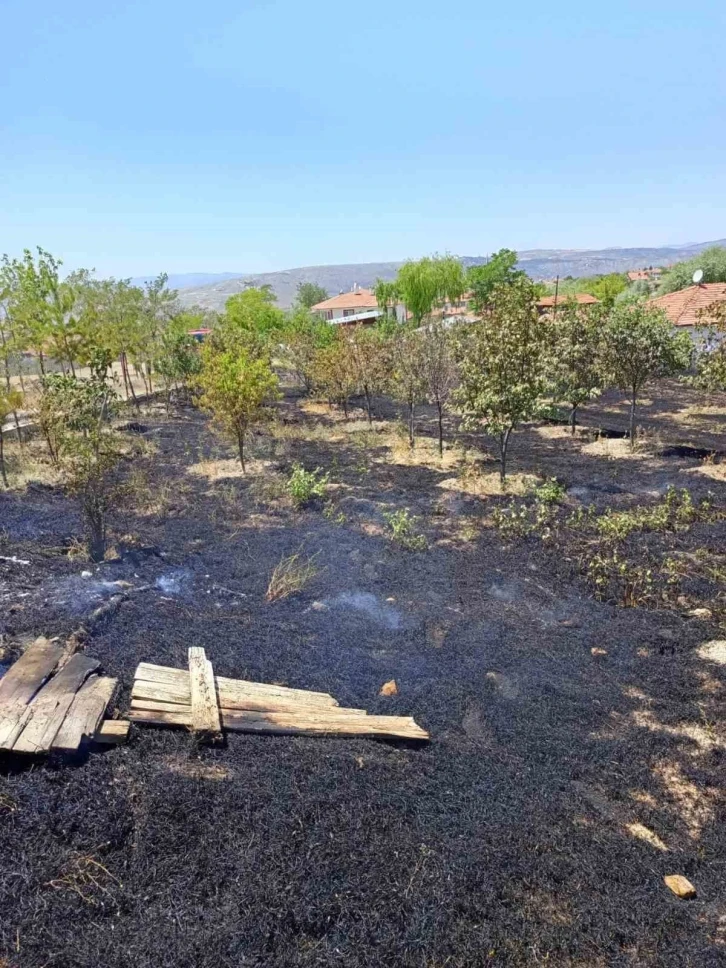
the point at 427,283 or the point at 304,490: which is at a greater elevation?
the point at 427,283

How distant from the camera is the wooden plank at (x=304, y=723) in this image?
4.61 m

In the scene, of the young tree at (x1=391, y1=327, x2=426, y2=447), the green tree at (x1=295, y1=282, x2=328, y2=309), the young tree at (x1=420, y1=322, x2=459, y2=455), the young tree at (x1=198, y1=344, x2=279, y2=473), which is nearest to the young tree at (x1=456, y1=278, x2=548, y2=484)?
the young tree at (x1=420, y1=322, x2=459, y2=455)

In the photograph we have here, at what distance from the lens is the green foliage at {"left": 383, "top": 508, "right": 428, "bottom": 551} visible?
352 inches

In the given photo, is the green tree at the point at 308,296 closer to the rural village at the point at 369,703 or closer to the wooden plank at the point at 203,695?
the rural village at the point at 369,703

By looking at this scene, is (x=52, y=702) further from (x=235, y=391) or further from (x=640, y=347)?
(x=640, y=347)

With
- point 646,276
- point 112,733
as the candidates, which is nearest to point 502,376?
point 112,733

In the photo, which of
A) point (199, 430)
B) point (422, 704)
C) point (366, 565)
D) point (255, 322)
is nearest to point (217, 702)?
point (422, 704)

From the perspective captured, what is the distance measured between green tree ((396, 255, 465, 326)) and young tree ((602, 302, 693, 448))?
3554 centimetres

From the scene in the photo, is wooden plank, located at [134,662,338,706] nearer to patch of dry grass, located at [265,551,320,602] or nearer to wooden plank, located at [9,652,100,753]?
wooden plank, located at [9,652,100,753]

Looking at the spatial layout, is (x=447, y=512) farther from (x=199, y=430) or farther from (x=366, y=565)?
(x=199, y=430)

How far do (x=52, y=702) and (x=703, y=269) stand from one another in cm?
4907

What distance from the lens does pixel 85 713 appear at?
176 inches

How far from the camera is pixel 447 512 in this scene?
10680 mm

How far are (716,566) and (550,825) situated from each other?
18.7ft
